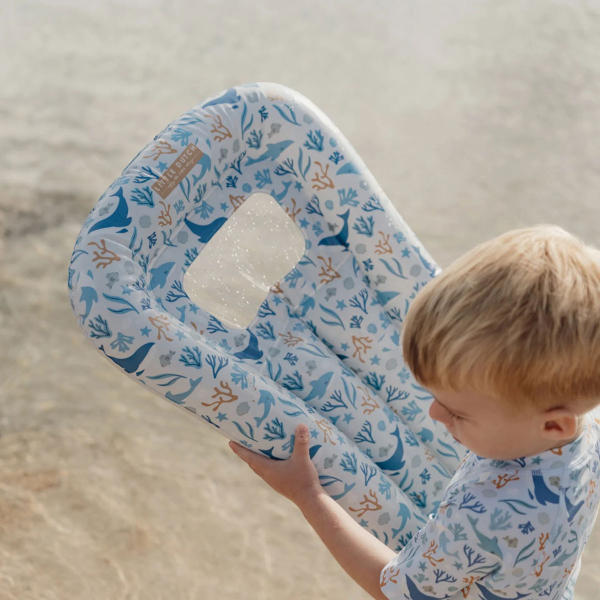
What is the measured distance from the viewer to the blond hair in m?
0.68

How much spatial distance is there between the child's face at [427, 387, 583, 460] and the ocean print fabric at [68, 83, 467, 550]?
0.30 meters

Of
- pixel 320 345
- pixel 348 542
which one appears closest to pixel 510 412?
pixel 348 542

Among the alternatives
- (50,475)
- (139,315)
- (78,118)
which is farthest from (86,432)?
(78,118)

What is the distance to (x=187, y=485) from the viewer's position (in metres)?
1.97

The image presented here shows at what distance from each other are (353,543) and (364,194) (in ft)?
1.93

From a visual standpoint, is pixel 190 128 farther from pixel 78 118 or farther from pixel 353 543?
pixel 78 118

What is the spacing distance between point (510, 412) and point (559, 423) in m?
0.05

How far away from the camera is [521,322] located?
69cm

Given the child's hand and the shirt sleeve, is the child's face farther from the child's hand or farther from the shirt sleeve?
the child's hand

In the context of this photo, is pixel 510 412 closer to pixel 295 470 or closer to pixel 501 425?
pixel 501 425

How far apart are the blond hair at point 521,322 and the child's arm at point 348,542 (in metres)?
0.29

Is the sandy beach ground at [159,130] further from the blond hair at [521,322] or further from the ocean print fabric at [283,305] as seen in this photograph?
the blond hair at [521,322]

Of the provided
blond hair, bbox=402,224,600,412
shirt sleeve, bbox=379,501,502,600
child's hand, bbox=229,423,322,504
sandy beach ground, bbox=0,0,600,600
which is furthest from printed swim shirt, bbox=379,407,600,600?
sandy beach ground, bbox=0,0,600,600

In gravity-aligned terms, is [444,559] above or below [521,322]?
below
